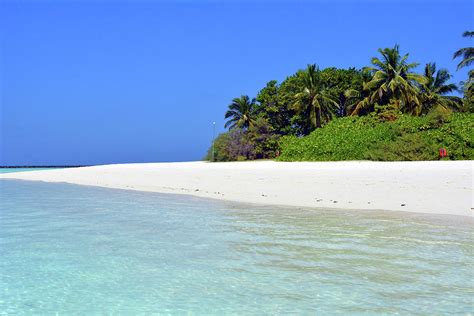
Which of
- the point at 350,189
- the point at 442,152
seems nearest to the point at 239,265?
the point at 350,189

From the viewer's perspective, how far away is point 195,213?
33.4 ft

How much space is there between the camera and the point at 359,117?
115ft

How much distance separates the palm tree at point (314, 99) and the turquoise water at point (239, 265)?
37126 millimetres

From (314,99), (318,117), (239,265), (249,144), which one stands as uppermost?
(314,99)

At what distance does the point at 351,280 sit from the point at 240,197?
9.35 meters

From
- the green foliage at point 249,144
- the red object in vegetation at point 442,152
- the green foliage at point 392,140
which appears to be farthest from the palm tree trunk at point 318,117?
the red object in vegetation at point 442,152

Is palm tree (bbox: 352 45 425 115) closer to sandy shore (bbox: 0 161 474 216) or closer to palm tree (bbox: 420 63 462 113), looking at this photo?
palm tree (bbox: 420 63 462 113)

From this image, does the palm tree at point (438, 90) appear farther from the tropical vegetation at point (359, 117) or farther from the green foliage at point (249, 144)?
the green foliage at point (249, 144)

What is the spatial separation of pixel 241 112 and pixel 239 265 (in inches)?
1983

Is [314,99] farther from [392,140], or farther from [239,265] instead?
[239,265]

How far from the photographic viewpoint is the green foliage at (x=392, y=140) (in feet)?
84.8

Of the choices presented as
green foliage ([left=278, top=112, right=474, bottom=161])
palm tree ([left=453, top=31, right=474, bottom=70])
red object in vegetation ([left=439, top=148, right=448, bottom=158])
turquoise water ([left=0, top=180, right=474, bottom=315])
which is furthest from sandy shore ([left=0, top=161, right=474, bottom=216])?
palm tree ([left=453, top=31, right=474, bottom=70])

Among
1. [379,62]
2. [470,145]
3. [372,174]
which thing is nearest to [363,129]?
[470,145]

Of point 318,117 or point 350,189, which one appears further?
point 318,117
